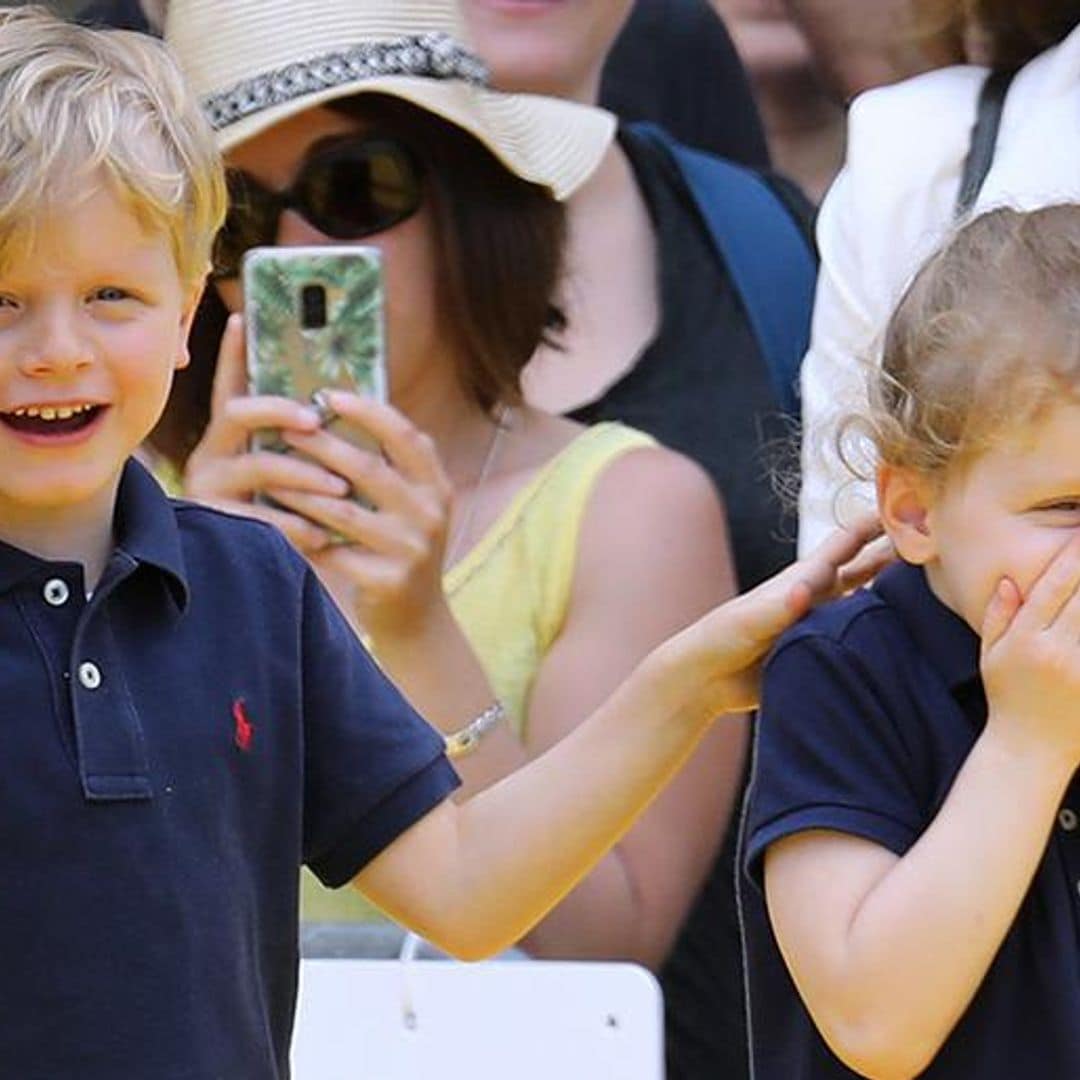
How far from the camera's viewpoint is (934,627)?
2.31 metres

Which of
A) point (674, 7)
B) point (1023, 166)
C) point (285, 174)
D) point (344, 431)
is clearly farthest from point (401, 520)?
point (674, 7)

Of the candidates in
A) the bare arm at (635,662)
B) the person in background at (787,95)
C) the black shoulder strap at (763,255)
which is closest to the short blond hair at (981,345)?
the bare arm at (635,662)

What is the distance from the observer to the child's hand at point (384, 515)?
9.87 ft

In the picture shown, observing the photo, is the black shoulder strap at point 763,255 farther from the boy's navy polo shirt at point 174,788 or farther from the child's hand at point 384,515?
the boy's navy polo shirt at point 174,788

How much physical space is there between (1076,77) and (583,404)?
2.83ft

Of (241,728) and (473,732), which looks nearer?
(241,728)

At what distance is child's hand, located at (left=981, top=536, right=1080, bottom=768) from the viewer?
2.20 m

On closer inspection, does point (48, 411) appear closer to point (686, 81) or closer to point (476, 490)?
point (476, 490)

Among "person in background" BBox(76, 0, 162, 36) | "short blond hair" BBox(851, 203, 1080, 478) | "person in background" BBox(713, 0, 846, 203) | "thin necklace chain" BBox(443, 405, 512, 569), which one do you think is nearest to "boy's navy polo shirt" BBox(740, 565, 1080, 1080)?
"short blond hair" BBox(851, 203, 1080, 478)

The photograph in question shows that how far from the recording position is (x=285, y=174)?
3.23 m

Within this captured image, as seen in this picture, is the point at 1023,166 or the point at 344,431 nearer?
the point at 1023,166

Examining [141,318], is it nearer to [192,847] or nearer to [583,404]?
[192,847]

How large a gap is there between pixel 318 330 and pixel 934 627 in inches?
37.0

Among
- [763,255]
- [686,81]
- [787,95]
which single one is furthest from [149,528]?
[787,95]
